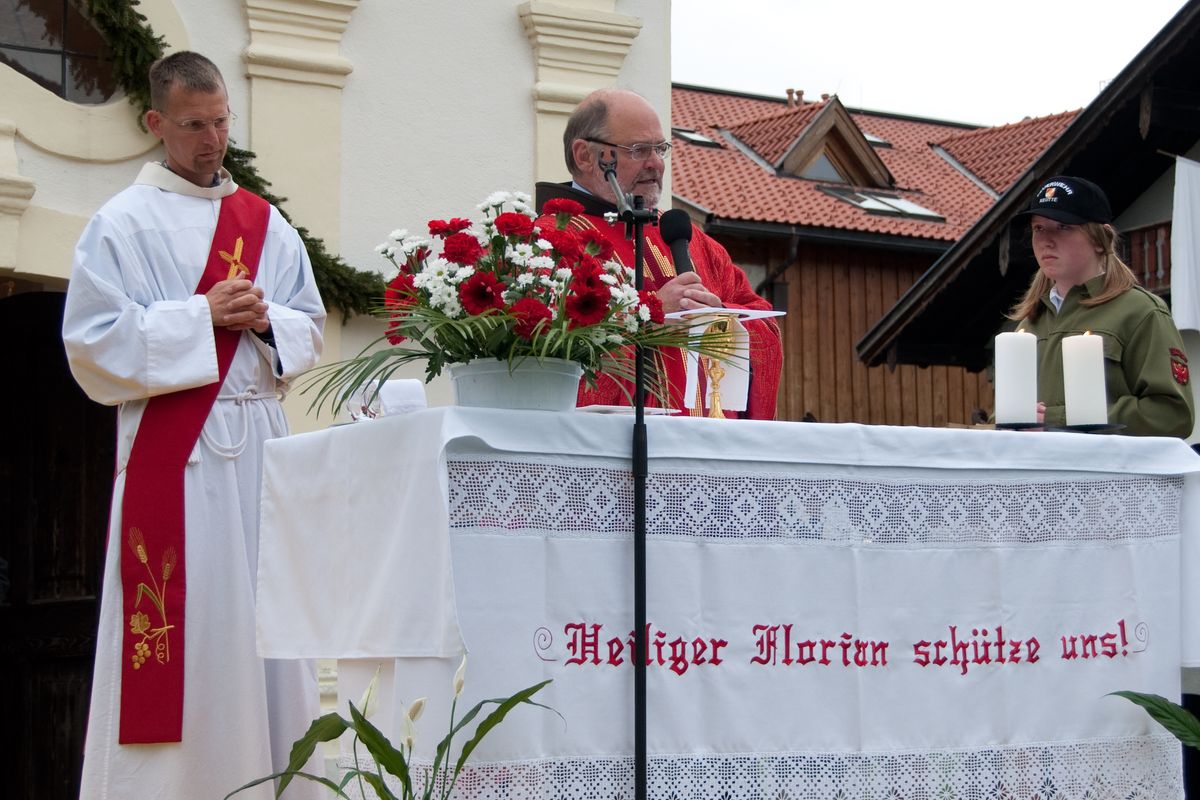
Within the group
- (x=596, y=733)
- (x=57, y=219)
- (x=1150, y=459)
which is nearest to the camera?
(x=596, y=733)

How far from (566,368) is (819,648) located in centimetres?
78

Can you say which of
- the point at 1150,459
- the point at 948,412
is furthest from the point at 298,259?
the point at 948,412

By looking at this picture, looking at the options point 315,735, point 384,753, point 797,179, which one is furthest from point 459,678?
point 797,179

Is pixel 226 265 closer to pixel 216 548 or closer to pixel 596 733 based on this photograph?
pixel 216 548

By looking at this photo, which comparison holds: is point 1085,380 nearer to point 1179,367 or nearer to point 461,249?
point 1179,367

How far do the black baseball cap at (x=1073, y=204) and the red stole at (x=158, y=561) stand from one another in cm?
228

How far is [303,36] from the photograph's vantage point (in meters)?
7.10

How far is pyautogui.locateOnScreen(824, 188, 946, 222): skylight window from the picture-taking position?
22.4m

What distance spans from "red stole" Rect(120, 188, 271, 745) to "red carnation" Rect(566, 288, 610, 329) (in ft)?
4.94

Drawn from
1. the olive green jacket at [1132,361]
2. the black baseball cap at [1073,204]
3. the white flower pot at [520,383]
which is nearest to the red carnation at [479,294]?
the white flower pot at [520,383]

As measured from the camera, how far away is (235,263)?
4.46 metres

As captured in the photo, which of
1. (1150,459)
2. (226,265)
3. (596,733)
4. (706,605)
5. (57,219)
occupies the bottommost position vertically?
(596,733)

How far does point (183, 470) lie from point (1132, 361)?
8.41 ft

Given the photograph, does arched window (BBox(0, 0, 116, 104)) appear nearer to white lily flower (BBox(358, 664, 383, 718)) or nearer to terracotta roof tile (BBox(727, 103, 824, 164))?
white lily flower (BBox(358, 664, 383, 718))
